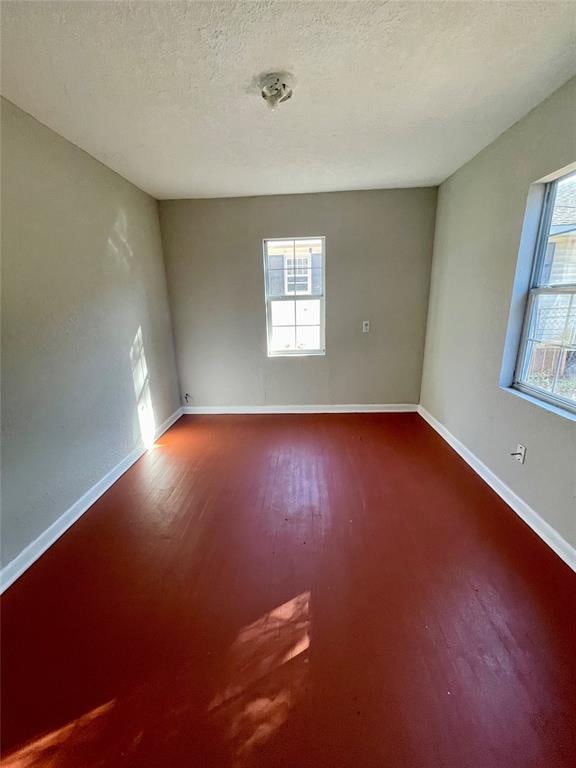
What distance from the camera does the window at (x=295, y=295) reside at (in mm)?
3578

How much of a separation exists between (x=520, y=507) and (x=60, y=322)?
3247 mm

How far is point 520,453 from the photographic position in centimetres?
207

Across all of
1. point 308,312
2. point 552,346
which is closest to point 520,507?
point 552,346

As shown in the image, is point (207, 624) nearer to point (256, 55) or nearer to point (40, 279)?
point (40, 279)

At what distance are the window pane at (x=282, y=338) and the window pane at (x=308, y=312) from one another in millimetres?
161

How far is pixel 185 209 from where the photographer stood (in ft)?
11.4

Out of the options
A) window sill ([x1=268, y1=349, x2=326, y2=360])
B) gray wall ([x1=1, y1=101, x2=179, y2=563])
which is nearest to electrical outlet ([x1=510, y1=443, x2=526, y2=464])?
window sill ([x1=268, y1=349, x2=326, y2=360])

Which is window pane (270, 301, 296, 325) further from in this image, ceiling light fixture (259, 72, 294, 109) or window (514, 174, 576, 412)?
window (514, 174, 576, 412)

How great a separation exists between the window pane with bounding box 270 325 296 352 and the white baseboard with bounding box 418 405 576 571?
6.44ft

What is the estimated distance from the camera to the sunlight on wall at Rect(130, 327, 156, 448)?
9.64 ft

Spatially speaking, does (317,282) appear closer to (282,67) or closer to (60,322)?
(282,67)

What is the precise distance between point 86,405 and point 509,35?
3037 millimetres

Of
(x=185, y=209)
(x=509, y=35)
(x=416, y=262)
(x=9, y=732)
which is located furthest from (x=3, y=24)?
(x=416, y=262)

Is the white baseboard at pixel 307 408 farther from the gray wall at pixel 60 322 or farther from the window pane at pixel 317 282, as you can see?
the window pane at pixel 317 282
